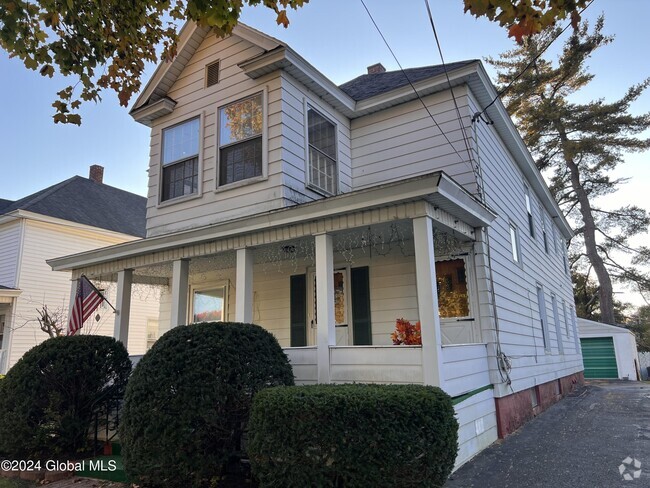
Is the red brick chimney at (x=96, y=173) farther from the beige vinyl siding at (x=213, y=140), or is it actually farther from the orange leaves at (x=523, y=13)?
the orange leaves at (x=523, y=13)

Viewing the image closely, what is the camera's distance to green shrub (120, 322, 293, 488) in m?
4.59

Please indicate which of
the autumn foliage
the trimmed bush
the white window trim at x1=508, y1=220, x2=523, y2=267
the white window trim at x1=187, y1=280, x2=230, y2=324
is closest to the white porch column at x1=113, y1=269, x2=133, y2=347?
the white window trim at x1=187, y1=280, x2=230, y2=324

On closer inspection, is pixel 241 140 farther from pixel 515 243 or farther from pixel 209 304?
pixel 515 243

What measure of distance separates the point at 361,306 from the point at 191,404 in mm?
3952

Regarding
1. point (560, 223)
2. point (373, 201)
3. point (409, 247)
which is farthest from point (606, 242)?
point (373, 201)

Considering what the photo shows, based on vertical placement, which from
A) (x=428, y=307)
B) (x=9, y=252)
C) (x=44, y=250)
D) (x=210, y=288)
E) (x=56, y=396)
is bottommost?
(x=56, y=396)

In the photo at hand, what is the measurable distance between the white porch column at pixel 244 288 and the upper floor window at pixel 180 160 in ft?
7.27

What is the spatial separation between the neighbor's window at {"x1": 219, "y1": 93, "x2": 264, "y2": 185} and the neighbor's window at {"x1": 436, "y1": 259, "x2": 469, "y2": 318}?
3.49m

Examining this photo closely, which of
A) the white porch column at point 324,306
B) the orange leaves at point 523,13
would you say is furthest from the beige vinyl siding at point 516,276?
the orange leaves at point 523,13

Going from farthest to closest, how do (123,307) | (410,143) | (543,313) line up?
(543,313) < (123,307) < (410,143)

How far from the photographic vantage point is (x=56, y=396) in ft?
19.9

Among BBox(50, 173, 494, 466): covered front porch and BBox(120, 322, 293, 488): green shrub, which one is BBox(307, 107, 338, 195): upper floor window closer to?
BBox(50, 173, 494, 466): covered front porch

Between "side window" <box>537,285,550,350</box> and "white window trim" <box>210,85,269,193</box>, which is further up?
"white window trim" <box>210,85,269,193</box>

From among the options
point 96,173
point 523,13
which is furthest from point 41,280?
point 523,13
